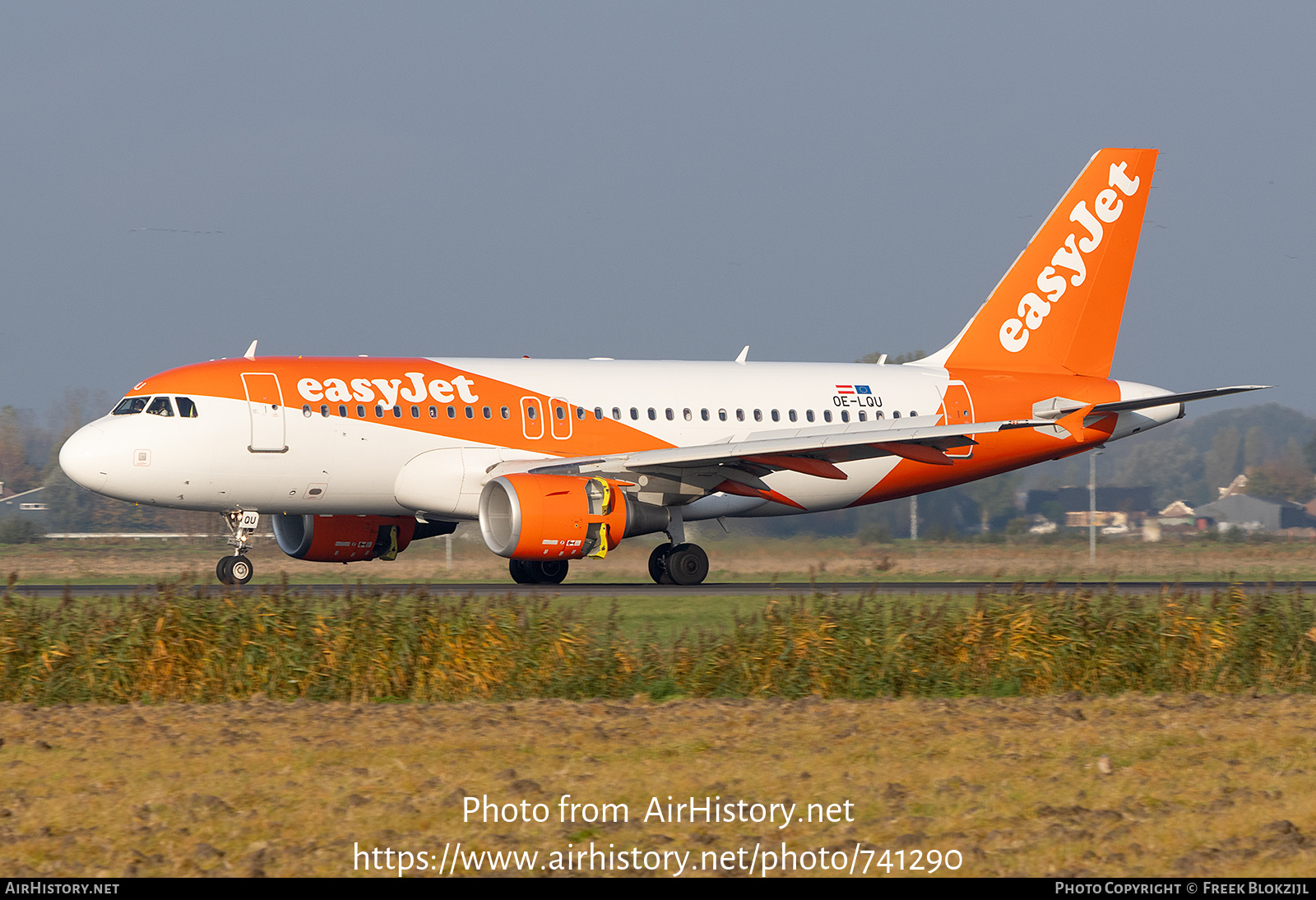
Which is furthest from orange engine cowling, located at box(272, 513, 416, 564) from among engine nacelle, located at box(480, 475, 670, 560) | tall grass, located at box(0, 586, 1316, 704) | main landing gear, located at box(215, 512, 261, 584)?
tall grass, located at box(0, 586, 1316, 704)

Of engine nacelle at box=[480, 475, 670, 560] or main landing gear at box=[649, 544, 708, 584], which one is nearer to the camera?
engine nacelle at box=[480, 475, 670, 560]

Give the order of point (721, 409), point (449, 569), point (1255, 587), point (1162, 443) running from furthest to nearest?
point (1162, 443) < point (449, 569) < point (721, 409) < point (1255, 587)

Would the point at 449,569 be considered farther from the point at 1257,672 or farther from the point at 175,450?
the point at 1257,672

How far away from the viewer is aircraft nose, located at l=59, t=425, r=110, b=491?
23.5 meters

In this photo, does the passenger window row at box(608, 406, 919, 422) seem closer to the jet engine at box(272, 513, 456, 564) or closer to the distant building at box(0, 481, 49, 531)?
the jet engine at box(272, 513, 456, 564)

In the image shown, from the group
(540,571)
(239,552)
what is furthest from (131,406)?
(540,571)

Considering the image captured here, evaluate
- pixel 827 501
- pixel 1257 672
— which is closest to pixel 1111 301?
pixel 827 501

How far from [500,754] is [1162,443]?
279 ft

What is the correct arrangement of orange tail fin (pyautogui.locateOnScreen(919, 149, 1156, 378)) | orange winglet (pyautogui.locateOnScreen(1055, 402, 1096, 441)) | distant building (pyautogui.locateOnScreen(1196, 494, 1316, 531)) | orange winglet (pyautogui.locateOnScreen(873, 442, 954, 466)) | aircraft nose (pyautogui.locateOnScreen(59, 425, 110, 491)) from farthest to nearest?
distant building (pyautogui.locateOnScreen(1196, 494, 1316, 531)), orange tail fin (pyautogui.locateOnScreen(919, 149, 1156, 378)), orange winglet (pyautogui.locateOnScreen(1055, 402, 1096, 441)), orange winglet (pyautogui.locateOnScreen(873, 442, 954, 466)), aircraft nose (pyautogui.locateOnScreen(59, 425, 110, 491))

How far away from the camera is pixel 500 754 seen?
32.2ft

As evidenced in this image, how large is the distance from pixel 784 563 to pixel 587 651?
17.7 metres

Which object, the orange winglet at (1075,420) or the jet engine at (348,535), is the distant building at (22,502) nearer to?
the jet engine at (348,535)

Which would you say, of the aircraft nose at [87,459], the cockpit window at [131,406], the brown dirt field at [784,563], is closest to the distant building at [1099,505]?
the brown dirt field at [784,563]

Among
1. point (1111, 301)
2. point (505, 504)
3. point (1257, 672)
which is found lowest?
point (1257, 672)
